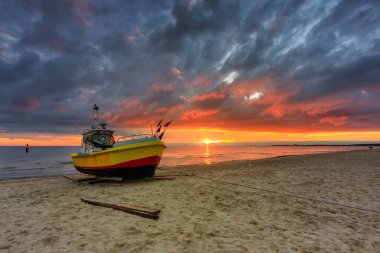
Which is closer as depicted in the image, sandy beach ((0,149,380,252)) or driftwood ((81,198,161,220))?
sandy beach ((0,149,380,252))

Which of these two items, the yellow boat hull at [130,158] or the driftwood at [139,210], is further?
the yellow boat hull at [130,158]

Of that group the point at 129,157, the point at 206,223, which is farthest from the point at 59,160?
the point at 206,223

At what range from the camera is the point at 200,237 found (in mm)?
5535

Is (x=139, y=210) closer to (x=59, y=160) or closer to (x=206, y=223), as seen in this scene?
(x=206, y=223)

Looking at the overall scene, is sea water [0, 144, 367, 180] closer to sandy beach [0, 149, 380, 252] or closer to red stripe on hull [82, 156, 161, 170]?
red stripe on hull [82, 156, 161, 170]

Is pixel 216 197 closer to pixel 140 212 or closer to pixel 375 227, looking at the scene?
pixel 140 212

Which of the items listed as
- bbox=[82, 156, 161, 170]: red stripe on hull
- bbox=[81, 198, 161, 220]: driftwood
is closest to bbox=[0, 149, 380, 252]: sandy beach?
bbox=[81, 198, 161, 220]: driftwood

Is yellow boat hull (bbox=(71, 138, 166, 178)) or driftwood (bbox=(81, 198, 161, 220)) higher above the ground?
yellow boat hull (bbox=(71, 138, 166, 178))

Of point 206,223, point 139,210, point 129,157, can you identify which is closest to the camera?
point 206,223

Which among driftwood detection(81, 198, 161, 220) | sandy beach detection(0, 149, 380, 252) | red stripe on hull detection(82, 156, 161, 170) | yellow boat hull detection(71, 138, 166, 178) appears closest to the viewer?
sandy beach detection(0, 149, 380, 252)

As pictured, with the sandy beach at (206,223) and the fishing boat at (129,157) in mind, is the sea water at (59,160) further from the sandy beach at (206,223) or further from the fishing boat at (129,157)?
the sandy beach at (206,223)

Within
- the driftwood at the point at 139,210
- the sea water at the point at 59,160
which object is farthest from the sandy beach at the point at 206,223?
the sea water at the point at 59,160

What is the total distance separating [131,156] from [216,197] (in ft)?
21.3

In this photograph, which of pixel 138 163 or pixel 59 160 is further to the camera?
pixel 59 160
